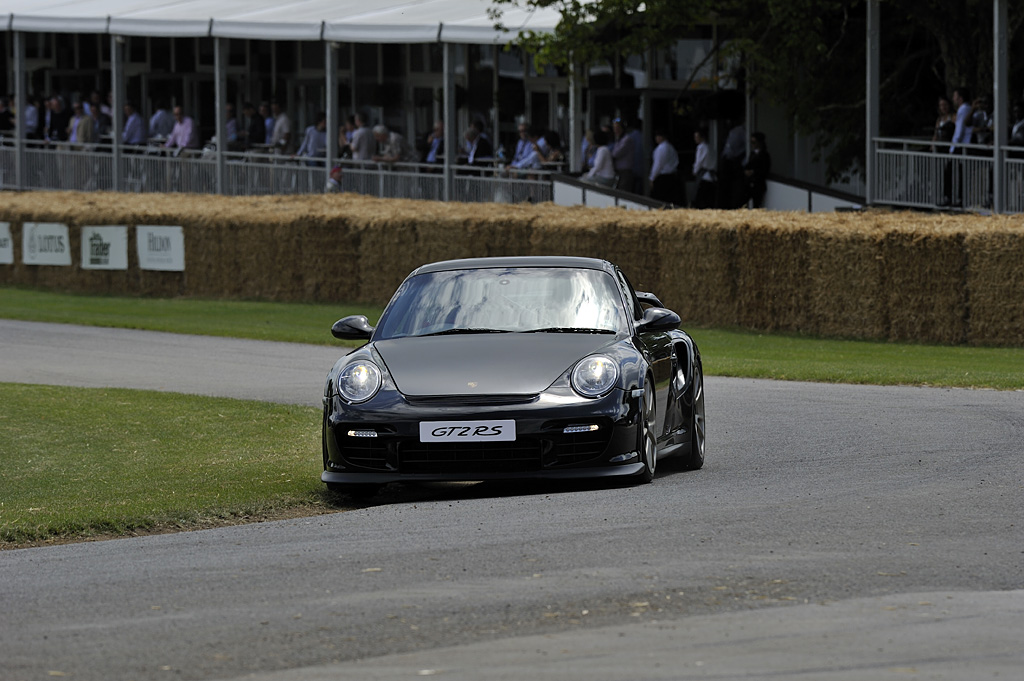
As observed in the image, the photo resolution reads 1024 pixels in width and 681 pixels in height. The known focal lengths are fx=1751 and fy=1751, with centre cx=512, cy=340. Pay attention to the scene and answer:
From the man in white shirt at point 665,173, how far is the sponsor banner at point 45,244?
10435 millimetres

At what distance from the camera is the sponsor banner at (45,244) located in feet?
101

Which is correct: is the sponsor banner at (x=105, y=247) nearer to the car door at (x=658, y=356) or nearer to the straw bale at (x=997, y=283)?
the straw bale at (x=997, y=283)

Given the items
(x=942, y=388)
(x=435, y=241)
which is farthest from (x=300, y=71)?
(x=942, y=388)

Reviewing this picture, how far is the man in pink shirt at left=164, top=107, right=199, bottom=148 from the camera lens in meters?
37.4

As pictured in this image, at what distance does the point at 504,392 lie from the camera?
933cm

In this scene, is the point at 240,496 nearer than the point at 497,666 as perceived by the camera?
No

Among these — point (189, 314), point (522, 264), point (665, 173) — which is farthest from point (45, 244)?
point (522, 264)

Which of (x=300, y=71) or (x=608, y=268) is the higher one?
(x=300, y=71)

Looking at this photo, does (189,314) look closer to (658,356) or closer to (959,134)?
(959,134)

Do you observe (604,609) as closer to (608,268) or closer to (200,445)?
(608,268)

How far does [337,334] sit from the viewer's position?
405 inches

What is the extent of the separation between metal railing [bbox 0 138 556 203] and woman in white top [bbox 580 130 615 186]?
0.72 meters

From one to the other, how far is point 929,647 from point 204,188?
31.7 meters

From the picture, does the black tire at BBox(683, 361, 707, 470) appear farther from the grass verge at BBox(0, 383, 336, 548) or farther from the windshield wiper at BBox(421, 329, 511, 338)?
the grass verge at BBox(0, 383, 336, 548)
